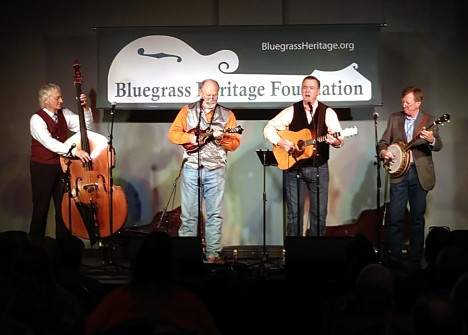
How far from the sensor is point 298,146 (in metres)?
7.98

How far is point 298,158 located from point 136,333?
5.32m

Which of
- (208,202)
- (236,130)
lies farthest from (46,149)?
(236,130)

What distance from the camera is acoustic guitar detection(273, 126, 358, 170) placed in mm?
7922

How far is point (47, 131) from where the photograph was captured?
810 cm

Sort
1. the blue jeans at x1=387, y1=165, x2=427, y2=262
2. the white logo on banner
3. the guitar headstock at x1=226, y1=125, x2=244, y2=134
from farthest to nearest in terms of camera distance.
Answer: the white logo on banner
the blue jeans at x1=387, y1=165, x2=427, y2=262
the guitar headstock at x1=226, y1=125, x2=244, y2=134

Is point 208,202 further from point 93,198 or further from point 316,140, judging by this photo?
point 316,140

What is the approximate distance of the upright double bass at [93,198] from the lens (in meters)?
7.85

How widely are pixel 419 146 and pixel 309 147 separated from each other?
126 cm

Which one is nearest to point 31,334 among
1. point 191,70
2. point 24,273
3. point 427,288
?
point 24,273

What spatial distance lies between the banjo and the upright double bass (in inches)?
121

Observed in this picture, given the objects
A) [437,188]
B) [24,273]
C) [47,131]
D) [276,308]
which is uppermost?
[47,131]

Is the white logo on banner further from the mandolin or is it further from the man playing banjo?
the mandolin

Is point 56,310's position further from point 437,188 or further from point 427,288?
point 437,188

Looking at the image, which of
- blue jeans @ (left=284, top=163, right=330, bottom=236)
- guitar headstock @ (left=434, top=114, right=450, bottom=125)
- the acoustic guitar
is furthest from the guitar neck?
guitar headstock @ (left=434, top=114, right=450, bottom=125)
